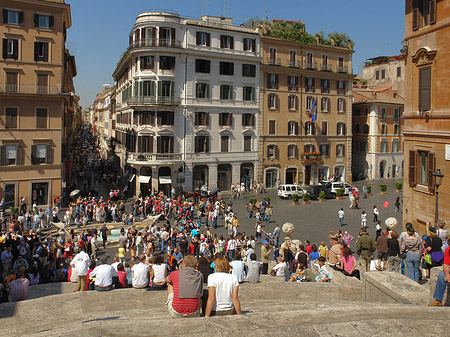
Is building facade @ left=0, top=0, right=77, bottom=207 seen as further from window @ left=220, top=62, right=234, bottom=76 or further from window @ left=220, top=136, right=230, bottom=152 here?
window @ left=220, top=136, right=230, bottom=152

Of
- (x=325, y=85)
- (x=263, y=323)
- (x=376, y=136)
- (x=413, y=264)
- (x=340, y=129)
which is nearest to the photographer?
(x=263, y=323)

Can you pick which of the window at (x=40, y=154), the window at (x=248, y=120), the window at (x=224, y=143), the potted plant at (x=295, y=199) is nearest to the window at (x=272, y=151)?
the window at (x=248, y=120)

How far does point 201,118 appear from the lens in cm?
4284

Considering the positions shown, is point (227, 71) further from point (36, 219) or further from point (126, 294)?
point (126, 294)

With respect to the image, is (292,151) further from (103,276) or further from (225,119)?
(103,276)

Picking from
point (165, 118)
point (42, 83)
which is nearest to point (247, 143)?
point (165, 118)

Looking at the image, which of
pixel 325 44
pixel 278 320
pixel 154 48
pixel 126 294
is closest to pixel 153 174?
pixel 154 48

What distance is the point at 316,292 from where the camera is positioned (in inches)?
423

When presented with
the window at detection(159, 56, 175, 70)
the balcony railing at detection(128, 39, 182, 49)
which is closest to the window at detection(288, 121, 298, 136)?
the window at detection(159, 56, 175, 70)

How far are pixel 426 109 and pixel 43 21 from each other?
29386 millimetres

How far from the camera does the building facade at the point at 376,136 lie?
5547 centimetres

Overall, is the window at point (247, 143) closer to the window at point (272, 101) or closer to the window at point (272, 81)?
the window at point (272, 101)

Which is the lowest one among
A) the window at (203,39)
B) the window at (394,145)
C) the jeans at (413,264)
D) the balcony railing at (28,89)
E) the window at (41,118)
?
the jeans at (413,264)

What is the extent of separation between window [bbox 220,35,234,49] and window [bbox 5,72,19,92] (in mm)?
19835
